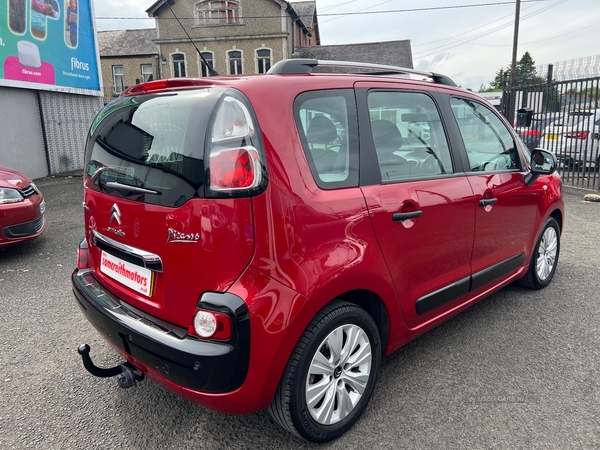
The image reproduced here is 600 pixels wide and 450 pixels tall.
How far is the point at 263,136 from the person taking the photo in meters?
1.85

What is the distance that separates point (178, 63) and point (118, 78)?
615 cm

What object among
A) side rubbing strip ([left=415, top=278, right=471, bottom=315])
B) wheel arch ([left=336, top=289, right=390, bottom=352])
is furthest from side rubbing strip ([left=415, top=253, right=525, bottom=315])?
wheel arch ([left=336, top=289, right=390, bottom=352])

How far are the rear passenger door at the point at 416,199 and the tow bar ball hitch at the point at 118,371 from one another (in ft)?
4.56

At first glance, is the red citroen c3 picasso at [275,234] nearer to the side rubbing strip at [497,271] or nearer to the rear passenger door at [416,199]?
the rear passenger door at [416,199]

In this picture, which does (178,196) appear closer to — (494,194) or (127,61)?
(494,194)

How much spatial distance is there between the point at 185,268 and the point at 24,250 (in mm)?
4496

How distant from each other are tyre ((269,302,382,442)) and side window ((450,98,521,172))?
1.44 meters

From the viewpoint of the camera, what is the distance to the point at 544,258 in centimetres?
401

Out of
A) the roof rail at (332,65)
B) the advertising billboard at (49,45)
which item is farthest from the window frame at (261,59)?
the roof rail at (332,65)

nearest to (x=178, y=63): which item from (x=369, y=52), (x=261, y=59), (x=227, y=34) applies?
(x=227, y=34)

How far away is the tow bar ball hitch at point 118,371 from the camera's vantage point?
216 cm

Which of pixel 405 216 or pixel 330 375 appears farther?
pixel 405 216

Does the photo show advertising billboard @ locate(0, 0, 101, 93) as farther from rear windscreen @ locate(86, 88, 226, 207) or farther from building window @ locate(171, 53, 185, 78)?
building window @ locate(171, 53, 185, 78)

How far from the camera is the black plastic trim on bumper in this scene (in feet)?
5.87
